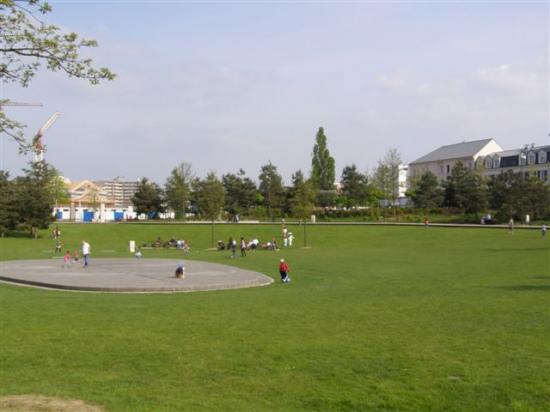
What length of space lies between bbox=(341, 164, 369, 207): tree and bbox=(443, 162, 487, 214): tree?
1211 centimetres

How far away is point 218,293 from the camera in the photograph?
72.7ft

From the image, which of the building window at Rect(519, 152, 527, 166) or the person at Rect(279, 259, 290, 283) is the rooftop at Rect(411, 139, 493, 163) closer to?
the building window at Rect(519, 152, 527, 166)

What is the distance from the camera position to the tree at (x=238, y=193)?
97812mm

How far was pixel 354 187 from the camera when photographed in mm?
95188

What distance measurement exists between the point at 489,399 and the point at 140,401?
466cm

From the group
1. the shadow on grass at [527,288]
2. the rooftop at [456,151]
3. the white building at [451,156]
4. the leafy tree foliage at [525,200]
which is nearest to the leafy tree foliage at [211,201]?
the leafy tree foliage at [525,200]

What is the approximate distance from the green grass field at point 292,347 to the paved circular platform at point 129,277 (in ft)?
4.73

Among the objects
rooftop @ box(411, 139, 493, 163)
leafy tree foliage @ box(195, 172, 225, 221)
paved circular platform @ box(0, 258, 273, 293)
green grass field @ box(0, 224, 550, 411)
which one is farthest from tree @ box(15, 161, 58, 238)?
rooftop @ box(411, 139, 493, 163)

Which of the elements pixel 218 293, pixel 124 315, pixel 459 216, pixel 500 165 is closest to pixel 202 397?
pixel 124 315

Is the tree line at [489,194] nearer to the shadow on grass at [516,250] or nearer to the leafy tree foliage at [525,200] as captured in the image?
the leafy tree foliage at [525,200]

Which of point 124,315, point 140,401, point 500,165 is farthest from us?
point 500,165

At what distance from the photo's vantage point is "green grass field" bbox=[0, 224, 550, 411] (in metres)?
8.43

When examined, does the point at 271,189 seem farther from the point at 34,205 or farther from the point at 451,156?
the point at 451,156

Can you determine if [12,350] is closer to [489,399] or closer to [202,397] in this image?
[202,397]
